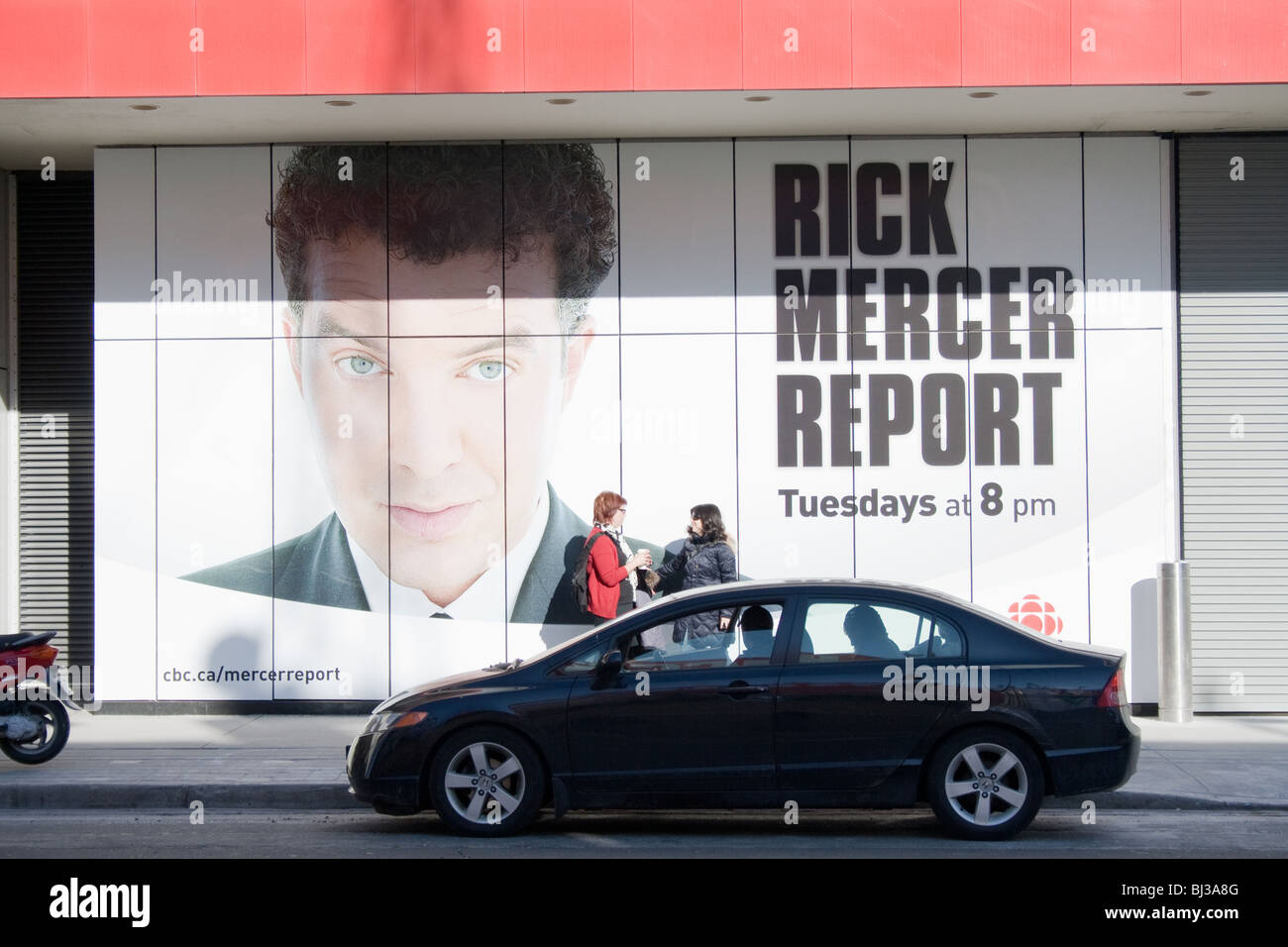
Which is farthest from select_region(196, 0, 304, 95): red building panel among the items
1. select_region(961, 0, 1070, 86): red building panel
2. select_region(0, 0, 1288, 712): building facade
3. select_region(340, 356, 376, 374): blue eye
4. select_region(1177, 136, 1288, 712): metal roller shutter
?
select_region(1177, 136, 1288, 712): metal roller shutter

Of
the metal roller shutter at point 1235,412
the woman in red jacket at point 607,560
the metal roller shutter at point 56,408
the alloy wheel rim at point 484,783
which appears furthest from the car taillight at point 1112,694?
the metal roller shutter at point 56,408

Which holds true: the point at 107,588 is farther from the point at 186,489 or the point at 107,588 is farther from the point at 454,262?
the point at 454,262

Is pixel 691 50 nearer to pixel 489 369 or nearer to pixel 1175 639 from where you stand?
pixel 489 369

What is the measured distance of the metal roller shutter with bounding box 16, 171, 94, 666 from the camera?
1460cm

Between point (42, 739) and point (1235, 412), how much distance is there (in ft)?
35.1

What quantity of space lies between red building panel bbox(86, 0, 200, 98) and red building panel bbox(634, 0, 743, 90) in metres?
3.74

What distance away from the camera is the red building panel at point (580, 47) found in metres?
11.7

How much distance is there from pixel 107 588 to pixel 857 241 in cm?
777

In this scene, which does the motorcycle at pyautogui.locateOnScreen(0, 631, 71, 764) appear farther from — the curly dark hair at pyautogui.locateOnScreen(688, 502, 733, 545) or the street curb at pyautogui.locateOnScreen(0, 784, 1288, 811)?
the curly dark hair at pyautogui.locateOnScreen(688, 502, 733, 545)

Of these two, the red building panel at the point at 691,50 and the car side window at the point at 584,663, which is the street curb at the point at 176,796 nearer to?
the car side window at the point at 584,663

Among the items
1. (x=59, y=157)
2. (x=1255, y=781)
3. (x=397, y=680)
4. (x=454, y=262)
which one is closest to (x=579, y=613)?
(x=397, y=680)

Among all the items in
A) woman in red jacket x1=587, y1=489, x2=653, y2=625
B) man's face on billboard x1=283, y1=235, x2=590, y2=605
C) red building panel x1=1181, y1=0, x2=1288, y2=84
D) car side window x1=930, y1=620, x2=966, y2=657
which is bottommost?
car side window x1=930, y1=620, x2=966, y2=657

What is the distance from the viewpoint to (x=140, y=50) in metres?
11.7

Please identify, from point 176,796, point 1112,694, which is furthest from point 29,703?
point 1112,694
